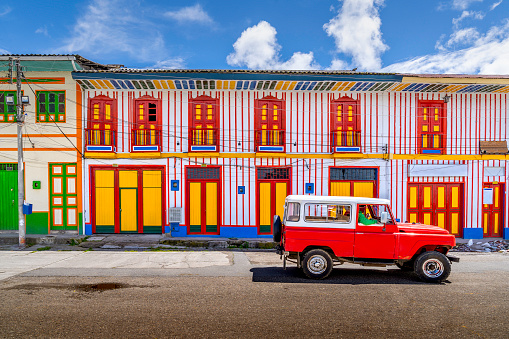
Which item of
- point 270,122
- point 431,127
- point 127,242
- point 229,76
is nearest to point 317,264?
point 270,122

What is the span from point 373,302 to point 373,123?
32.0 feet

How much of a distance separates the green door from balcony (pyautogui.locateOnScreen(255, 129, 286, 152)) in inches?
Result: 428

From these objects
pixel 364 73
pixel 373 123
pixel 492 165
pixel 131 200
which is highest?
pixel 364 73

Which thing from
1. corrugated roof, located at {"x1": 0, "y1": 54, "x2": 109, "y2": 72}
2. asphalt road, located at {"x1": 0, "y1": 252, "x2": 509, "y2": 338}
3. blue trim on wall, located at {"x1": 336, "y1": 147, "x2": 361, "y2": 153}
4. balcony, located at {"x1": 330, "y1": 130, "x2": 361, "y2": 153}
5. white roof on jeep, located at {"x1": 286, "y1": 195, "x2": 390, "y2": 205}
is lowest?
asphalt road, located at {"x1": 0, "y1": 252, "x2": 509, "y2": 338}

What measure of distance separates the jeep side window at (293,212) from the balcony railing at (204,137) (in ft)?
21.8

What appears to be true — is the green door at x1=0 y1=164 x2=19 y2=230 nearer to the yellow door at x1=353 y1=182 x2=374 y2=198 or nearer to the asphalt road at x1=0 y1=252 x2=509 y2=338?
the asphalt road at x1=0 y1=252 x2=509 y2=338

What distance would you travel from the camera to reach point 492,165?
1432cm

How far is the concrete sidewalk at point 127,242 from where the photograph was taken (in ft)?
40.5

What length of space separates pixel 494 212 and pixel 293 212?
477 inches

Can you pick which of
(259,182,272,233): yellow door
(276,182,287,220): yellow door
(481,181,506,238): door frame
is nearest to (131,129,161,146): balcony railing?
(259,182,272,233): yellow door

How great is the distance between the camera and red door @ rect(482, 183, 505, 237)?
14375 mm

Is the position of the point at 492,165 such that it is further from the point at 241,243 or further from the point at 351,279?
the point at 241,243

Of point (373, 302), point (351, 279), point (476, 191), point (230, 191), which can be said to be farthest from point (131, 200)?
point (476, 191)

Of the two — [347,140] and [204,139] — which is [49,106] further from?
[347,140]
